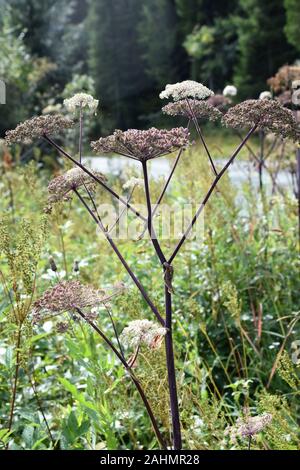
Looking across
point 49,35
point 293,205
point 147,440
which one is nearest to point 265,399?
point 147,440

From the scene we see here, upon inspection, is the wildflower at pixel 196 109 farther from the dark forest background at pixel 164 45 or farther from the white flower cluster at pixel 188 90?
the dark forest background at pixel 164 45

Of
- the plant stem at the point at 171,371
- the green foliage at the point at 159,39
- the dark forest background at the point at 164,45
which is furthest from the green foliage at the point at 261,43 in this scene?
the plant stem at the point at 171,371

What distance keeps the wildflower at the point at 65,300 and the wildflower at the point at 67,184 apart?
9.3 inches

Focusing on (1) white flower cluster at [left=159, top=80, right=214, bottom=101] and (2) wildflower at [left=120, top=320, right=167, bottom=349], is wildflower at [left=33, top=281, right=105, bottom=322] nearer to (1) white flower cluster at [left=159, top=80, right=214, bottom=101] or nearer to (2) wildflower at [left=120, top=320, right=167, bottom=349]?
(2) wildflower at [left=120, top=320, right=167, bottom=349]

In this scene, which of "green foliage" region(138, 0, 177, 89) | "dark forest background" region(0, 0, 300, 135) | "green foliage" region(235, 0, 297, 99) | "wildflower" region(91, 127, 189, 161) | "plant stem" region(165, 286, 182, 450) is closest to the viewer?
"wildflower" region(91, 127, 189, 161)

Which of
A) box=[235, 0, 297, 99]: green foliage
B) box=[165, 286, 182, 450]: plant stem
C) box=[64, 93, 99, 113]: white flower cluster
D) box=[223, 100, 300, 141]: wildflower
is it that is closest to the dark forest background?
box=[235, 0, 297, 99]: green foliage

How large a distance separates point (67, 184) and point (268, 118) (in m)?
0.53

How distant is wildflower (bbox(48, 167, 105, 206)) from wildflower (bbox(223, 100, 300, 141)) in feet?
1.30

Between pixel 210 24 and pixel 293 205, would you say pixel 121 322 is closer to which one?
pixel 293 205

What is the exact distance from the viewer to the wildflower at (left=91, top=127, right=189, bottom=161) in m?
1.66

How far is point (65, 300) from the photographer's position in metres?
1.72

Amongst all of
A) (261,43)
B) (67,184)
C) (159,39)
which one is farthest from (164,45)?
(67,184)

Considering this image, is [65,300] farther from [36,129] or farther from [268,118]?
[268,118]

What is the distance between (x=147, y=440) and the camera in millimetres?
2938
